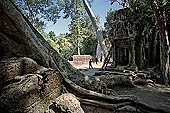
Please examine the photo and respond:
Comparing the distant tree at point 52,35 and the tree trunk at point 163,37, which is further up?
the distant tree at point 52,35

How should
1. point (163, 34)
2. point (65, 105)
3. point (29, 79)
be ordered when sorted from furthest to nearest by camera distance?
point (163, 34) → point (65, 105) → point (29, 79)

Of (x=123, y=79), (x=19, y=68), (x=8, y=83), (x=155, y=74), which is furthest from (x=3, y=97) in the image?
(x=155, y=74)

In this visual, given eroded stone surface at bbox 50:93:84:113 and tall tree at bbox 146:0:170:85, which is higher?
tall tree at bbox 146:0:170:85

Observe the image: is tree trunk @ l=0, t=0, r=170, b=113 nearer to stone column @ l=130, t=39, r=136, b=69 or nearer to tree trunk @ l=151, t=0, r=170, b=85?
tree trunk @ l=151, t=0, r=170, b=85

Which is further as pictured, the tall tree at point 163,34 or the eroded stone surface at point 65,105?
the tall tree at point 163,34

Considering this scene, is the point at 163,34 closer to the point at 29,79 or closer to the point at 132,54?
the point at 132,54

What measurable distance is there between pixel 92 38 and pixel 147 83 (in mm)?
22080

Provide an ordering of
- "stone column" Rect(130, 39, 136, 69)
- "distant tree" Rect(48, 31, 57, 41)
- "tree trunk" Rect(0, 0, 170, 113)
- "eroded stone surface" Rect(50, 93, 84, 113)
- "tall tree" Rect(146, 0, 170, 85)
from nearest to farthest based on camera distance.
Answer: "tree trunk" Rect(0, 0, 170, 113), "eroded stone surface" Rect(50, 93, 84, 113), "tall tree" Rect(146, 0, 170, 85), "stone column" Rect(130, 39, 136, 69), "distant tree" Rect(48, 31, 57, 41)

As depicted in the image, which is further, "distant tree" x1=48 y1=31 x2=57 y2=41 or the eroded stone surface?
"distant tree" x1=48 y1=31 x2=57 y2=41

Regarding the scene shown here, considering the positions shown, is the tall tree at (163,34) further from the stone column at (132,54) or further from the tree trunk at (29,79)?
the tree trunk at (29,79)

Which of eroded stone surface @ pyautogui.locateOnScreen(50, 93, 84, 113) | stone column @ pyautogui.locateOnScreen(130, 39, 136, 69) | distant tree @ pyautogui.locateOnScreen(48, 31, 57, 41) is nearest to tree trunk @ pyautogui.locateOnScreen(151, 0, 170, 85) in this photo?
stone column @ pyautogui.locateOnScreen(130, 39, 136, 69)

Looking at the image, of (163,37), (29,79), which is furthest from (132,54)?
(29,79)

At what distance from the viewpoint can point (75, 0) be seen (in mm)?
26281

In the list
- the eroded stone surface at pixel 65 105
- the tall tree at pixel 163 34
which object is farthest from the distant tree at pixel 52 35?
the eroded stone surface at pixel 65 105
